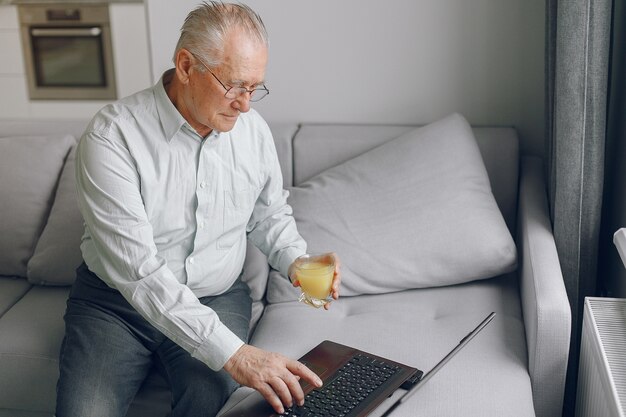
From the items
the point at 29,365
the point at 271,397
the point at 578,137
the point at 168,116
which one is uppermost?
the point at 168,116

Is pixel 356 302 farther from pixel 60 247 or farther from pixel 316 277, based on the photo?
pixel 60 247

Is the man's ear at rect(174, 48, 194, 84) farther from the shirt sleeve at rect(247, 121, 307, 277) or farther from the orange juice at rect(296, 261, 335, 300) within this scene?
the orange juice at rect(296, 261, 335, 300)

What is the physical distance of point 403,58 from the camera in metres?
2.57

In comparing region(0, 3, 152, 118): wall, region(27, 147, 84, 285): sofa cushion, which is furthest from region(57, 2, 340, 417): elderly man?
region(0, 3, 152, 118): wall

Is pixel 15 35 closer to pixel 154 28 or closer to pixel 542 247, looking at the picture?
pixel 154 28

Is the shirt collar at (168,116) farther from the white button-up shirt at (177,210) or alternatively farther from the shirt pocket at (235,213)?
the shirt pocket at (235,213)

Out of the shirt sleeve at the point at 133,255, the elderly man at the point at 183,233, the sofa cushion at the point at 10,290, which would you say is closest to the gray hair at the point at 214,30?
the elderly man at the point at 183,233

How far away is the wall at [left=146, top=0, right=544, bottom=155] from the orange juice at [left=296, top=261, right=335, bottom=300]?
982mm

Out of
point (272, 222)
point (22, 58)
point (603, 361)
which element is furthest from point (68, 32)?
point (603, 361)

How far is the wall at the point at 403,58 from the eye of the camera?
250 centimetres

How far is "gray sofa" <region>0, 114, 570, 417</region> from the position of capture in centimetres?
172

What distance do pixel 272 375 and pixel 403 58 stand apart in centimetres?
137

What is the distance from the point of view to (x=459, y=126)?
7.66ft

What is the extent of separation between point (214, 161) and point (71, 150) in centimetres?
86
